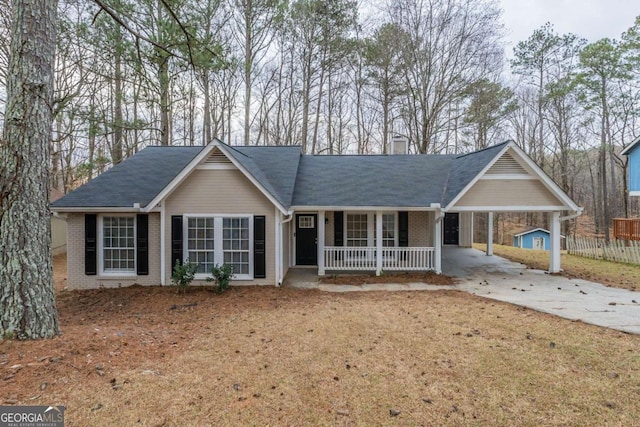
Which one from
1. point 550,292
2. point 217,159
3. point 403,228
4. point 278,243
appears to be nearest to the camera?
point 550,292

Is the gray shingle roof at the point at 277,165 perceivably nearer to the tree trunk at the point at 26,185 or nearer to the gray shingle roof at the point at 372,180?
the gray shingle roof at the point at 372,180

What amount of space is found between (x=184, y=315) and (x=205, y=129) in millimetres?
14997

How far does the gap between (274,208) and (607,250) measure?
14.6 meters

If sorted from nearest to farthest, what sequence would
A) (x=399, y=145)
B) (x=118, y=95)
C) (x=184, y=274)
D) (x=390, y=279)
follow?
(x=184, y=274) → (x=390, y=279) → (x=118, y=95) → (x=399, y=145)

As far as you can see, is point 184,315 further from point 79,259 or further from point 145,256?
point 79,259

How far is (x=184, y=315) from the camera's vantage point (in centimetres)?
667

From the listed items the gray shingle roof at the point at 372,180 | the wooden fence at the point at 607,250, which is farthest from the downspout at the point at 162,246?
the wooden fence at the point at 607,250

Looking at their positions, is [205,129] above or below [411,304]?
above

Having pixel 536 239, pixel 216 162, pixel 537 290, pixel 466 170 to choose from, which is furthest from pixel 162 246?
pixel 536 239

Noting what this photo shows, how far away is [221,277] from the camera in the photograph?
841 centimetres

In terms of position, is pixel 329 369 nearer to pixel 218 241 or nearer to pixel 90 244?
pixel 218 241

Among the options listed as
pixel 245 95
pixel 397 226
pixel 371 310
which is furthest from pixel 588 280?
pixel 245 95

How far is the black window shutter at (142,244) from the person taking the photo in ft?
29.9

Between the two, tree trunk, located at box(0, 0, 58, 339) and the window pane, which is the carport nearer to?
the window pane
